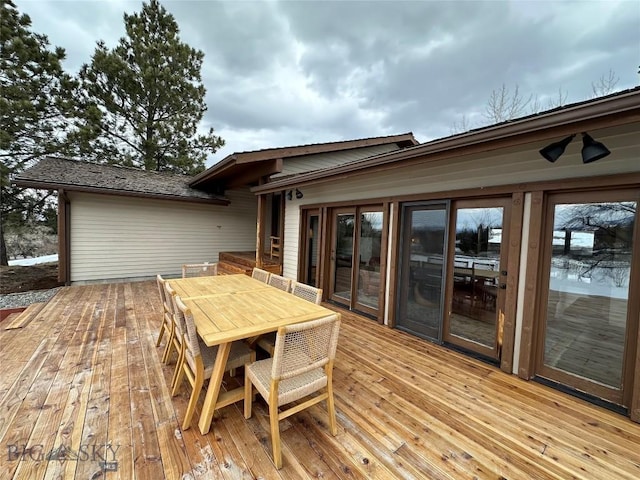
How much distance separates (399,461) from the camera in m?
1.73

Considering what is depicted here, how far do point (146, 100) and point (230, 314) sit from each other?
12484mm

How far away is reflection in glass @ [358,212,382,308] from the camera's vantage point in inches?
177

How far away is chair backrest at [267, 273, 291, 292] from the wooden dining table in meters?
0.23

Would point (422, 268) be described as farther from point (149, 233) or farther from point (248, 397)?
point (149, 233)

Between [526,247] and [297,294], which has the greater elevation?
[526,247]

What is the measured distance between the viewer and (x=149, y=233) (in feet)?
25.3

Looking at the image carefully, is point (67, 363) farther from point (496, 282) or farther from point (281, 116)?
point (281, 116)

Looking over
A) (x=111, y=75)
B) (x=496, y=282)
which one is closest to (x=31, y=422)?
(x=496, y=282)

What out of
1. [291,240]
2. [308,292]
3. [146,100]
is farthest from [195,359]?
[146,100]

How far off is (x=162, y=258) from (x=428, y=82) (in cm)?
1108

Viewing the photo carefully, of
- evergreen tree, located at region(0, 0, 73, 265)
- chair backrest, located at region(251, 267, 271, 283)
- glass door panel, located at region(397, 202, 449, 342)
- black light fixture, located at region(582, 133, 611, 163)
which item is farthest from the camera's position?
evergreen tree, located at region(0, 0, 73, 265)

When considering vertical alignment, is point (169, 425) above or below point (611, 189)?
below

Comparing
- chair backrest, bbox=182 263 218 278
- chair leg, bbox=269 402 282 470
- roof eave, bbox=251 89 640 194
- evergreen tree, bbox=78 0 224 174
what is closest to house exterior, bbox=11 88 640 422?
roof eave, bbox=251 89 640 194

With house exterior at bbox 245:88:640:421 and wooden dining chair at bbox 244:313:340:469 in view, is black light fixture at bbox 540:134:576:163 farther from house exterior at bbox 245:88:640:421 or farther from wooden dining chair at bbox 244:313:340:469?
wooden dining chair at bbox 244:313:340:469
